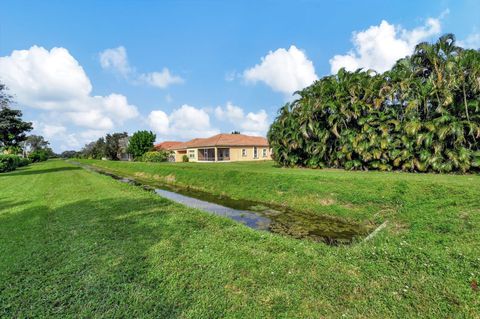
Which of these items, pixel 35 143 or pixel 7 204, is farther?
pixel 35 143

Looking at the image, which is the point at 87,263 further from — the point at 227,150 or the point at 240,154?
the point at 240,154

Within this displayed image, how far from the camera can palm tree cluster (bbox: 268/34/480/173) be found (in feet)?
37.9

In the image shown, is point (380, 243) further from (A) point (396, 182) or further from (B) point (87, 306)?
(B) point (87, 306)

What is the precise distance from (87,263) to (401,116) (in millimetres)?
15594

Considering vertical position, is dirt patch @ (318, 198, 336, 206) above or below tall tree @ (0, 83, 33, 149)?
below

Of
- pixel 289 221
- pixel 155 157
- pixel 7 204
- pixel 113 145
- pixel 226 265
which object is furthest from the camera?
pixel 113 145

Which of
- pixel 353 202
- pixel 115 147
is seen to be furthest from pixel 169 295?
pixel 115 147

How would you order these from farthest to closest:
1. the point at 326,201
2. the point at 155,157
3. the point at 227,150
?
the point at 155,157
the point at 227,150
the point at 326,201

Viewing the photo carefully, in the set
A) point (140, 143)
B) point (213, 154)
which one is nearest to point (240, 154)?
point (213, 154)

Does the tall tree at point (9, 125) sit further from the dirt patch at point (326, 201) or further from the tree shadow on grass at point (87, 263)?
the dirt patch at point (326, 201)

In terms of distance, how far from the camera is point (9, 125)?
68.0 ft

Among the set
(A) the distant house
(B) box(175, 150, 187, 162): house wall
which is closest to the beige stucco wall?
(A) the distant house

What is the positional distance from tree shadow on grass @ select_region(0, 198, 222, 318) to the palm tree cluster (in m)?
11.7

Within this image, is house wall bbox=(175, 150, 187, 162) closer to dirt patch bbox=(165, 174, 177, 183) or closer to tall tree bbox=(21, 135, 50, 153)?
dirt patch bbox=(165, 174, 177, 183)
